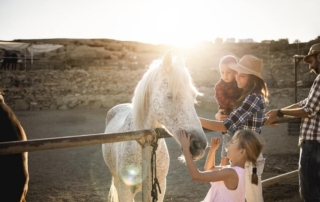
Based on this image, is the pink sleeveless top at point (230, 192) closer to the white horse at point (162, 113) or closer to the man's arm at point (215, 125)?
the white horse at point (162, 113)

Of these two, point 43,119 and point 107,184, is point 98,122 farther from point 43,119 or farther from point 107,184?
point 107,184

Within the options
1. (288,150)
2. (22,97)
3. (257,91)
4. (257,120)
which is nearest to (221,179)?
(257,120)

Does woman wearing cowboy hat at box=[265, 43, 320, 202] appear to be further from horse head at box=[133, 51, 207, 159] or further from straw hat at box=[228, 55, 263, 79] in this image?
horse head at box=[133, 51, 207, 159]

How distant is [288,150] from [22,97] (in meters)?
16.8

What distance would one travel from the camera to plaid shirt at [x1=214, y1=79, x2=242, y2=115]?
3.33 meters

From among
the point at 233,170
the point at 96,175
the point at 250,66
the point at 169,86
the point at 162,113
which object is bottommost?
the point at 96,175

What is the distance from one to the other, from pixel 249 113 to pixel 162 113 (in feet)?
2.48

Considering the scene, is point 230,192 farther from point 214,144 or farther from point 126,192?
point 126,192

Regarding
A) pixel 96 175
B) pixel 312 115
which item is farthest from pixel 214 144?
pixel 96 175

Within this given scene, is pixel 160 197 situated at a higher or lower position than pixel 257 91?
lower

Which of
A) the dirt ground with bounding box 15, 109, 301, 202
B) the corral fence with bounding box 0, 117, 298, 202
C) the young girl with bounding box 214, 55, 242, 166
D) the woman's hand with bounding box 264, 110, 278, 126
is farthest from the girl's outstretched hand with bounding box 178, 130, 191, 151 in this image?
the dirt ground with bounding box 15, 109, 301, 202

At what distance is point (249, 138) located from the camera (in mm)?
2117

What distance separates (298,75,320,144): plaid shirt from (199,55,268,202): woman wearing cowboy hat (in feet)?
1.49

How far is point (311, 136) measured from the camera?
276 cm
